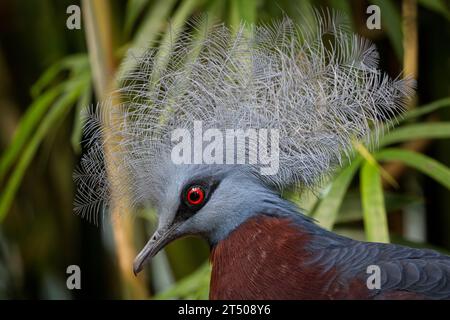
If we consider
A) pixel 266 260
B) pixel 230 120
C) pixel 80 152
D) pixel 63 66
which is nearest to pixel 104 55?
pixel 80 152

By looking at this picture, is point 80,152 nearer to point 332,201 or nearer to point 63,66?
point 63,66

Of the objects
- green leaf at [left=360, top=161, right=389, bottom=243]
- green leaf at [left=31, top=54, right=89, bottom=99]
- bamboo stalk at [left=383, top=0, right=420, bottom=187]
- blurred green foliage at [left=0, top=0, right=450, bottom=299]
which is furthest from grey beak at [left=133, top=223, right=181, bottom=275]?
green leaf at [left=31, top=54, right=89, bottom=99]

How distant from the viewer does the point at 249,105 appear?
47.0 inches

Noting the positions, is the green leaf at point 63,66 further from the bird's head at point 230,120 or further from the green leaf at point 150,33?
the bird's head at point 230,120

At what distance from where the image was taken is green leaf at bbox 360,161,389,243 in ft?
4.33

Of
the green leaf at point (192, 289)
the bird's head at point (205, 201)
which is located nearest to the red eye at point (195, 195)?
the bird's head at point (205, 201)

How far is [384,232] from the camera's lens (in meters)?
1.32

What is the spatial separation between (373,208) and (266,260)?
266mm

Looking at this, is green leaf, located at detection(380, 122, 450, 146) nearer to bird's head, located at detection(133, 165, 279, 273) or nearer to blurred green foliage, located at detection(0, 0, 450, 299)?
blurred green foliage, located at detection(0, 0, 450, 299)

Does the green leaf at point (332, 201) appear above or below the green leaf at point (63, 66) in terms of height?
below

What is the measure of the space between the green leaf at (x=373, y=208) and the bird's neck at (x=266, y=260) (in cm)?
18

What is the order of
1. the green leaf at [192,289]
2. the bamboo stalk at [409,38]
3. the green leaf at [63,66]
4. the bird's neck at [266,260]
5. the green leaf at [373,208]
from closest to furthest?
the bird's neck at [266,260] < the green leaf at [373,208] < the green leaf at [192,289] < the bamboo stalk at [409,38] < the green leaf at [63,66]

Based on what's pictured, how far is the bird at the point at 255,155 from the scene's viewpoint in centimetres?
117
